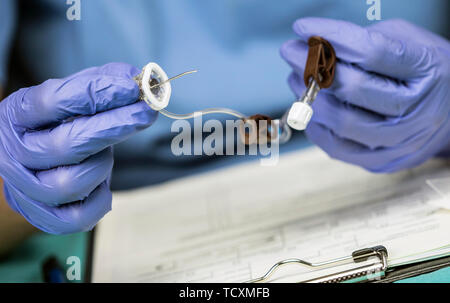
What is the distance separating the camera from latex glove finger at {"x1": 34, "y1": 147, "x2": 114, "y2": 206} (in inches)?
26.2

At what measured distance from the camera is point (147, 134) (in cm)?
107

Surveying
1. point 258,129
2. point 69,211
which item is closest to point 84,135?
point 69,211

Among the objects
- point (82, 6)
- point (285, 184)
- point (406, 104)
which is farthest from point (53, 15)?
point (406, 104)

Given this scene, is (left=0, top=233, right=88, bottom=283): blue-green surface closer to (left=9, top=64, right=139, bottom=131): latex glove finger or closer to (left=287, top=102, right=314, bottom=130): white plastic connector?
(left=9, top=64, right=139, bottom=131): latex glove finger

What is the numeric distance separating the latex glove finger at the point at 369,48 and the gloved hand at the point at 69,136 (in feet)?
0.95

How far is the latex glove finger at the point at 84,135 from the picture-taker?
64cm

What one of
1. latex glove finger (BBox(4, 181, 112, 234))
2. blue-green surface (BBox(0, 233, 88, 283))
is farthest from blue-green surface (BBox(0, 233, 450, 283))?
latex glove finger (BBox(4, 181, 112, 234))

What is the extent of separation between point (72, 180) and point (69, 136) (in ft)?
0.22

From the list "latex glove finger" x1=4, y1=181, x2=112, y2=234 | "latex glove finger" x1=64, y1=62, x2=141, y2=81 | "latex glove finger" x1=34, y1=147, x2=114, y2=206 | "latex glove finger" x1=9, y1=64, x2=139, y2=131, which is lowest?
"latex glove finger" x1=4, y1=181, x2=112, y2=234

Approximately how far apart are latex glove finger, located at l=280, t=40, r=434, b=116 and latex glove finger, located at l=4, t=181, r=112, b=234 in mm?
378

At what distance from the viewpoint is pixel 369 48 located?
0.70 m

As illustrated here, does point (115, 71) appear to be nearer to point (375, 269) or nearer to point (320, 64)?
point (320, 64)

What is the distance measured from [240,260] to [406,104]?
1.21 feet

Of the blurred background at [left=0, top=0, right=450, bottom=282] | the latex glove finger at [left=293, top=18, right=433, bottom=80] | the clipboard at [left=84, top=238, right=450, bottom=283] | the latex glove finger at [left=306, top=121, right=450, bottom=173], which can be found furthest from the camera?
the blurred background at [left=0, top=0, right=450, bottom=282]
